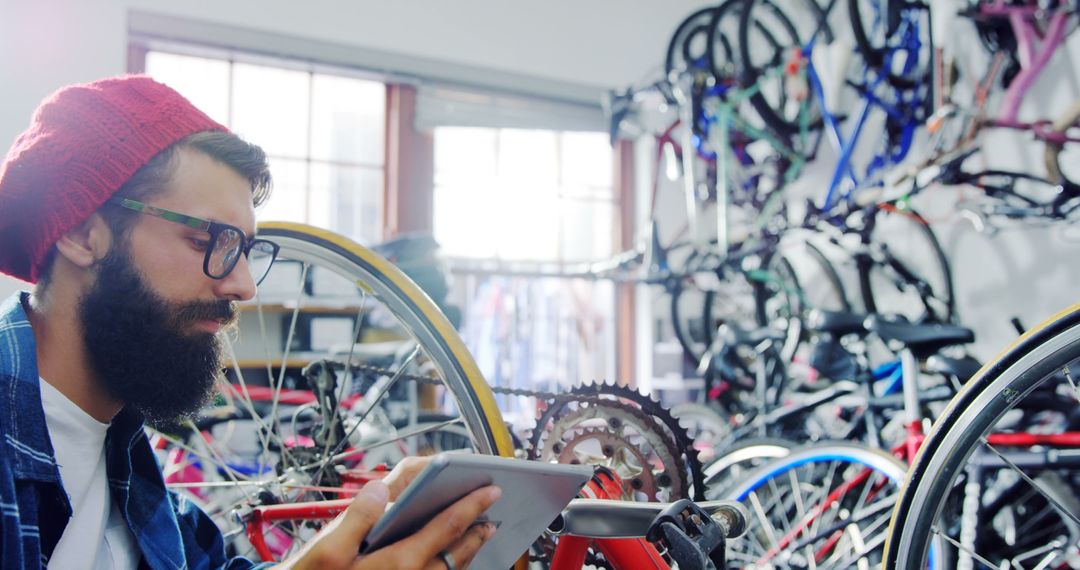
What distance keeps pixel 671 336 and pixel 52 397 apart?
3410 millimetres

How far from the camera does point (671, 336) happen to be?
3912mm

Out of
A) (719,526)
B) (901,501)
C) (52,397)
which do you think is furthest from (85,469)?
(901,501)

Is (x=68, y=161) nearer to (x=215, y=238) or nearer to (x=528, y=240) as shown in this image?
(x=215, y=238)

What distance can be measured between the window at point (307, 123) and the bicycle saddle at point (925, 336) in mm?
2367

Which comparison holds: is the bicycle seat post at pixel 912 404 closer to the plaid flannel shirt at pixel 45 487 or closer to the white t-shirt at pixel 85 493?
the plaid flannel shirt at pixel 45 487

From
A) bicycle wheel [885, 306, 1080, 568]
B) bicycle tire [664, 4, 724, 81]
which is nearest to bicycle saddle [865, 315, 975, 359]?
bicycle wheel [885, 306, 1080, 568]

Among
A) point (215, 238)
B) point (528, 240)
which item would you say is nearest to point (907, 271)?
point (528, 240)

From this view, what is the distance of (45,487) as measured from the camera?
607 millimetres

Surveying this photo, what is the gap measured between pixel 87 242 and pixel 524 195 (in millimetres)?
3263

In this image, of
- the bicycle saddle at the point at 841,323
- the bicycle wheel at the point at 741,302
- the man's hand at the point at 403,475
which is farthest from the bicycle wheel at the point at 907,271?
the man's hand at the point at 403,475

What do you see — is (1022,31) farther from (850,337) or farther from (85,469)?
(85,469)

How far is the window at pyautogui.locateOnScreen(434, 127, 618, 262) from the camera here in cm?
371

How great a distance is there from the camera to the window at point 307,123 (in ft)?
10.6

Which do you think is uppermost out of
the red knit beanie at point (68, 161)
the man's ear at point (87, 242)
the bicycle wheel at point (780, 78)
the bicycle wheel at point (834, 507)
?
the bicycle wheel at point (780, 78)
